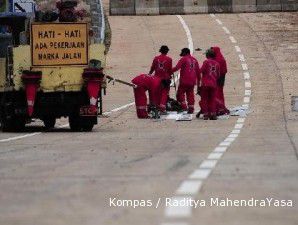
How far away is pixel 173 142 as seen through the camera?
19969 mm

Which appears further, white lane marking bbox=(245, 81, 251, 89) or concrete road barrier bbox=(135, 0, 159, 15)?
concrete road barrier bbox=(135, 0, 159, 15)

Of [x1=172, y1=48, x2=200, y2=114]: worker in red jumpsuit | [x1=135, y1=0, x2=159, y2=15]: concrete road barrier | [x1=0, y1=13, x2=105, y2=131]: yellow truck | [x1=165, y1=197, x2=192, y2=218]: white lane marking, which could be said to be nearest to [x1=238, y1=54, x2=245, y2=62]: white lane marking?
[x1=135, y1=0, x2=159, y2=15]: concrete road barrier

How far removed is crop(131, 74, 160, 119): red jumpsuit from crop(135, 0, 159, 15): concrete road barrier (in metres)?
32.5

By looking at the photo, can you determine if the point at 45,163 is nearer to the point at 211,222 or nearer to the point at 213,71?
the point at 211,222

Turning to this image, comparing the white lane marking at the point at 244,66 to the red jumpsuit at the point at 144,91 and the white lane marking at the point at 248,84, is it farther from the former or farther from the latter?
the red jumpsuit at the point at 144,91

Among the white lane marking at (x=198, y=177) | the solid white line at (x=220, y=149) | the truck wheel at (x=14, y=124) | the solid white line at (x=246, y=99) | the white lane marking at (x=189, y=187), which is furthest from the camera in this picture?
the solid white line at (x=246, y=99)

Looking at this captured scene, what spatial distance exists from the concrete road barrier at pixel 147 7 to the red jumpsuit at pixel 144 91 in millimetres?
32485

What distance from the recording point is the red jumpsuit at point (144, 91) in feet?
99.0

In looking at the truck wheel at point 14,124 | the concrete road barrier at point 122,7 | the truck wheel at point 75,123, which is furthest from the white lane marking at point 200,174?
the concrete road barrier at point 122,7

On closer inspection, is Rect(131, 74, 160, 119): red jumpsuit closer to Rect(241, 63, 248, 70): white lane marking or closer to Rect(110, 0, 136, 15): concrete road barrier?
Rect(241, 63, 248, 70): white lane marking

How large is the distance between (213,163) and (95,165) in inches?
55.9

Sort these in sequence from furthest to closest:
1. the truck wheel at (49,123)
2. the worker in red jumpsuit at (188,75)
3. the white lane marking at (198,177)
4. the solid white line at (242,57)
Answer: the solid white line at (242,57), the worker in red jumpsuit at (188,75), the truck wheel at (49,123), the white lane marking at (198,177)

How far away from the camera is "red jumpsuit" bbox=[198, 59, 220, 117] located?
1169 inches

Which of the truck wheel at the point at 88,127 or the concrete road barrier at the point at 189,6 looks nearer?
the truck wheel at the point at 88,127
